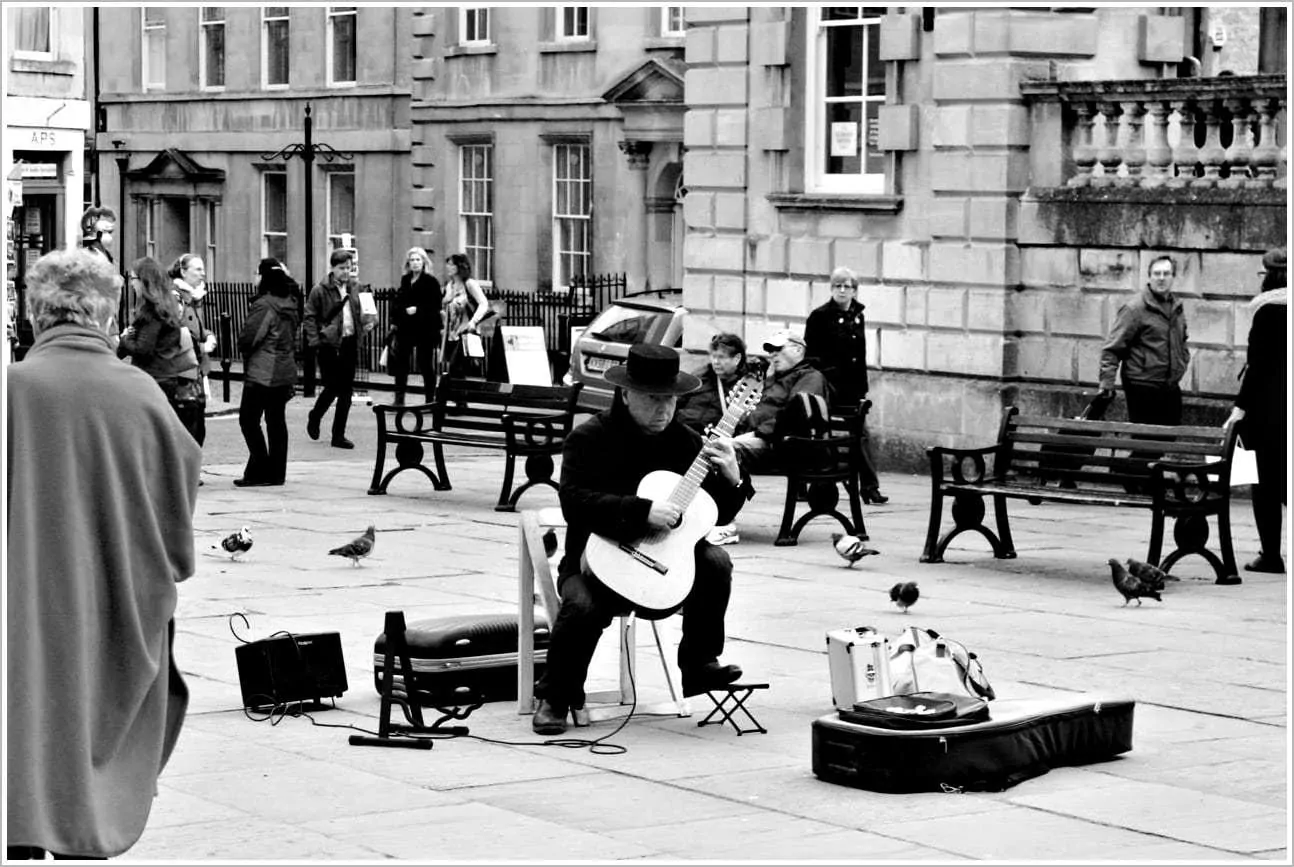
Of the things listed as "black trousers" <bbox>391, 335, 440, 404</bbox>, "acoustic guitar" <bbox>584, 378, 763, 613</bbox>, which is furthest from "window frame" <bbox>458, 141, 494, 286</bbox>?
"acoustic guitar" <bbox>584, 378, 763, 613</bbox>

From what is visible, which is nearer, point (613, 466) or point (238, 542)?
point (613, 466)

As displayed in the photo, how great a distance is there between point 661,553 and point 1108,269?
1073 centimetres

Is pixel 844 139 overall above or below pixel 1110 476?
above

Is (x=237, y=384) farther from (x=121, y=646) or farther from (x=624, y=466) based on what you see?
(x=121, y=646)

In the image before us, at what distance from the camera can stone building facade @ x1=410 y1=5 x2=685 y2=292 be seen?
3372 centimetres

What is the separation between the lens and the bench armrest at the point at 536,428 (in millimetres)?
17297

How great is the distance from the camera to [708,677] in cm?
944

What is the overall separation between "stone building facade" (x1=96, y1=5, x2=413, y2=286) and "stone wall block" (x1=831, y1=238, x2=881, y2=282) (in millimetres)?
18063

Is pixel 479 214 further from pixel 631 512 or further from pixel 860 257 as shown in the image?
pixel 631 512

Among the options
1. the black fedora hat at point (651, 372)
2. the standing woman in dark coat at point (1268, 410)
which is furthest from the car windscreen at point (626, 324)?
the black fedora hat at point (651, 372)

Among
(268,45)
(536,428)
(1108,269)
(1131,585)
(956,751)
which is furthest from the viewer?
(268,45)

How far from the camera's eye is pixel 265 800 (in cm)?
799

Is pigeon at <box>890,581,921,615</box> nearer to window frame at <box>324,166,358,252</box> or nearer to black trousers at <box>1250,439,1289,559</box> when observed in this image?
black trousers at <box>1250,439,1289,559</box>

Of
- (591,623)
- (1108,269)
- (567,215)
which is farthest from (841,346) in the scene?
(567,215)
